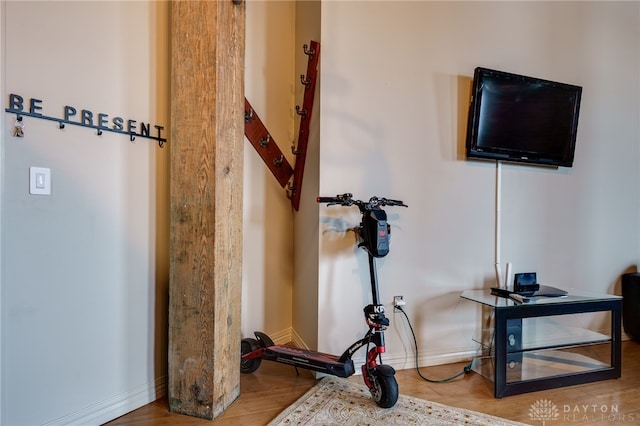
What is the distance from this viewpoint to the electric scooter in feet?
5.82

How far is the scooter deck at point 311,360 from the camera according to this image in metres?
1.88

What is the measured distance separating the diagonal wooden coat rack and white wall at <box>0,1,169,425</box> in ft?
2.17

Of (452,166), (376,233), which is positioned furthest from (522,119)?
(376,233)

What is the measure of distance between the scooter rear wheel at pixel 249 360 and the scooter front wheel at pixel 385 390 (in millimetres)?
773

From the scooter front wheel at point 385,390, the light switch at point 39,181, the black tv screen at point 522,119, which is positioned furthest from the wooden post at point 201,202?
the black tv screen at point 522,119

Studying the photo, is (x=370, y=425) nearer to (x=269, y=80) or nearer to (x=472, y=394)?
(x=472, y=394)

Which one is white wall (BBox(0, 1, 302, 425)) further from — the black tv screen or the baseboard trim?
the black tv screen

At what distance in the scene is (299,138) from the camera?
2506mm

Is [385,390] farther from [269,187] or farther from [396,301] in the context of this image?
[269,187]

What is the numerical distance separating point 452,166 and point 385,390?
1550 millimetres

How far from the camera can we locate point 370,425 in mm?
1632

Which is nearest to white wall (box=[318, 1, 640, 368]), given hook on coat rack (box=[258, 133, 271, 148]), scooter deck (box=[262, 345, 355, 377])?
scooter deck (box=[262, 345, 355, 377])

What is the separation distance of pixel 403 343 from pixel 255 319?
1.08 metres

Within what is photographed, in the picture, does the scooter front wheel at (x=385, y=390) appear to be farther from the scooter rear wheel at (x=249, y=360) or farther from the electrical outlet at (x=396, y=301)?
the scooter rear wheel at (x=249, y=360)
